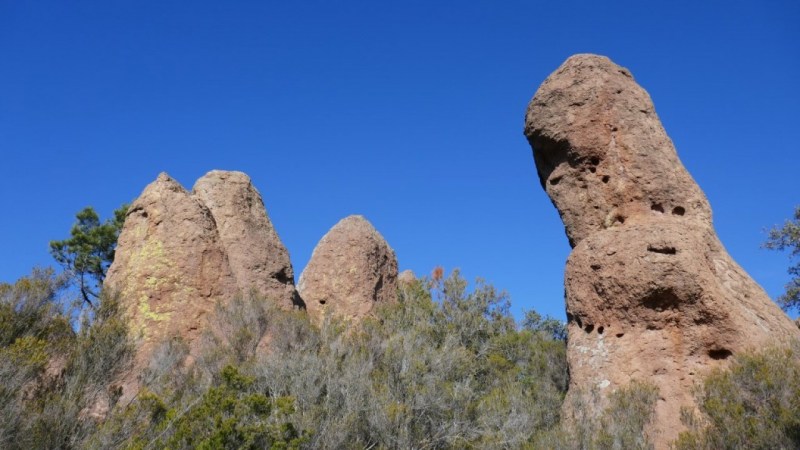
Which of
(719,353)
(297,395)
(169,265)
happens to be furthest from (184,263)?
(719,353)

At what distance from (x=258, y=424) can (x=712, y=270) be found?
762 centimetres

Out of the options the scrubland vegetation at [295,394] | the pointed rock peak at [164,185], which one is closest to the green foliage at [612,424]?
the scrubland vegetation at [295,394]

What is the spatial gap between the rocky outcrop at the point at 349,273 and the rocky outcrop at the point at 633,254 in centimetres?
785

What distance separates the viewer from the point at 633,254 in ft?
34.2

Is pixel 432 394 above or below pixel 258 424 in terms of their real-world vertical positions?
above

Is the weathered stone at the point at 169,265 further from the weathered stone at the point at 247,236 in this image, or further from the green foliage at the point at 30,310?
the green foliage at the point at 30,310

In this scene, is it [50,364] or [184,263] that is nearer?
[50,364]

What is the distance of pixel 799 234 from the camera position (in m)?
18.7

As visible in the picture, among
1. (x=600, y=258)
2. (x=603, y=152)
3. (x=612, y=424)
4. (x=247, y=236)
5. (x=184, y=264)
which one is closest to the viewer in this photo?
(x=612, y=424)

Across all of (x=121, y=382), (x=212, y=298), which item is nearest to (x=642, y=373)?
(x=121, y=382)

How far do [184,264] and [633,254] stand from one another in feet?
29.5

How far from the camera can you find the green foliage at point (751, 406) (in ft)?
24.9

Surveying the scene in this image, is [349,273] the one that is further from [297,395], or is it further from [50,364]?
[50,364]

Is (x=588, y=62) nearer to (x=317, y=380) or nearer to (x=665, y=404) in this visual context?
(x=665, y=404)
